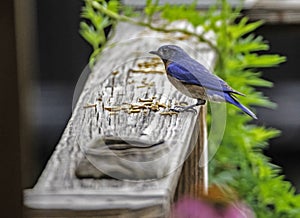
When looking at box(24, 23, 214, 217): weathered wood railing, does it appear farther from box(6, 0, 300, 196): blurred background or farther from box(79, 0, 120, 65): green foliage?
box(6, 0, 300, 196): blurred background

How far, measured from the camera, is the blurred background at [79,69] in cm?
151

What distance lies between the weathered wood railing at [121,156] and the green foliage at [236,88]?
27 centimetres

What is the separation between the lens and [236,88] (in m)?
0.94

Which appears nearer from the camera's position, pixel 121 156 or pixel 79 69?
pixel 121 156

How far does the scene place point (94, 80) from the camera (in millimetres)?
823

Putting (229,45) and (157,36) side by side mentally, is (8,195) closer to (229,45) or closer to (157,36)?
(157,36)

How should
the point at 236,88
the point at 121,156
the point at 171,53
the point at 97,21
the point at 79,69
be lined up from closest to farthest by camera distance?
1. the point at 121,156
2. the point at 171,53
3. the point at 236,88
4. the point at 97,21
5. the point at 79,69

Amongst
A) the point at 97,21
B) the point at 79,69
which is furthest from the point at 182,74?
the point at 79,69

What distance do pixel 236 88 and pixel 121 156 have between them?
397 mm

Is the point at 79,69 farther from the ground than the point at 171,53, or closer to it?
closer to it

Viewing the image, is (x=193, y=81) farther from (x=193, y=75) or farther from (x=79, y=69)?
(x=79, y=69)

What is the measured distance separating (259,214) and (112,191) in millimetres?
510

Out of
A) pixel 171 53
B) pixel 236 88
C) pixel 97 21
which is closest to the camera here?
pixel 171 53

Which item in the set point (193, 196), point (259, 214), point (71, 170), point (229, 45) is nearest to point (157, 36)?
point (229, 45)
